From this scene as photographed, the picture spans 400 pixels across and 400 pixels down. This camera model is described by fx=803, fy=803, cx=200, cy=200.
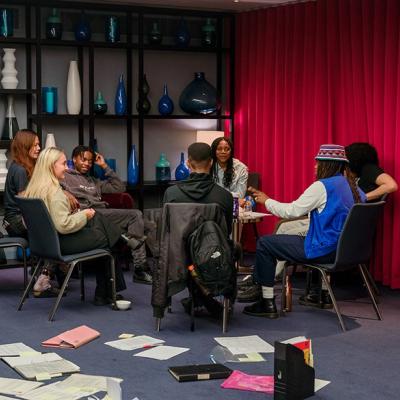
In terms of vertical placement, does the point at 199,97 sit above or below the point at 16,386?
above

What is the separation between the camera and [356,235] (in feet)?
16.9

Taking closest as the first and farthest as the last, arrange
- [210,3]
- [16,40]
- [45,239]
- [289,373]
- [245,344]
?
[289,373]
[245,344]
[45,239]
[16,40]
[210,3]

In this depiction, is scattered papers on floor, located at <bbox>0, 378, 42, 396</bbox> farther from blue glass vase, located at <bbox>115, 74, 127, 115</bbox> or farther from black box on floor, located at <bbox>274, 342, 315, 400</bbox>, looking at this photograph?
blue glass vase, located at <bbox>115, 74, 127, 115</bbox>

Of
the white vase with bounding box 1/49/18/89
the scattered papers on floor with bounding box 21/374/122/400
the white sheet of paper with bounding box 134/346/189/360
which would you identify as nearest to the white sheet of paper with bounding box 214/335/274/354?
the white sheet of paper with bounding box 134/346/189/360

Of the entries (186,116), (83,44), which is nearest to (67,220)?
(83,44)

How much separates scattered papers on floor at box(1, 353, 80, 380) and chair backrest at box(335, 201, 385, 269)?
72.6 inches

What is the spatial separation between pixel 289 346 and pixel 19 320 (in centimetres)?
229

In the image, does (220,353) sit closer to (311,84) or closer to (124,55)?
(311,84)

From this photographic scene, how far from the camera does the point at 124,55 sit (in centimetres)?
804

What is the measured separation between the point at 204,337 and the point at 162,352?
431mm

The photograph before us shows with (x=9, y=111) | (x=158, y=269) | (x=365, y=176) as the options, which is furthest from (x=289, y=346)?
(x=9, y=111)

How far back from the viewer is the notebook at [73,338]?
15.6 feet

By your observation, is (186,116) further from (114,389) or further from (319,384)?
(114,389)

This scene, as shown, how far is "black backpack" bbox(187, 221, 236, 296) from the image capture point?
4895 millimetres
